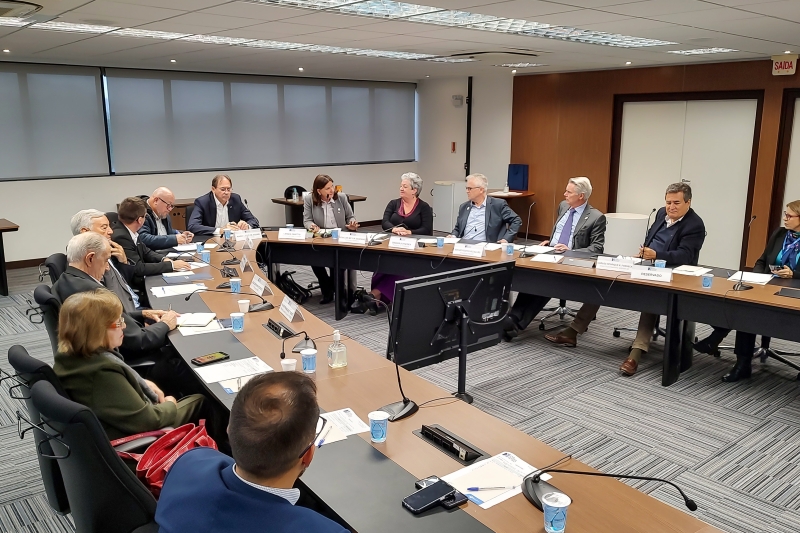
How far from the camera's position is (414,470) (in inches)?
77.5

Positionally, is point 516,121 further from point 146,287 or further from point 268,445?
point 268,445

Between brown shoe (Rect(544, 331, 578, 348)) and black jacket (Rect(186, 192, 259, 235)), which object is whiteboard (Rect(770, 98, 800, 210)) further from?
black jacket (Rect(186, 192, 259, 235))

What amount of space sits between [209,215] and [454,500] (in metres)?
5.02

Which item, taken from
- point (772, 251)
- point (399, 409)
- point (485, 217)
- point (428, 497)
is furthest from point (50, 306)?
point (772, 251)

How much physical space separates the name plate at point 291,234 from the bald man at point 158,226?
87cm

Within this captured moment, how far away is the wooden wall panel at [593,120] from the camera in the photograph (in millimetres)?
7137

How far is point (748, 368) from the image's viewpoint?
14.3 ft

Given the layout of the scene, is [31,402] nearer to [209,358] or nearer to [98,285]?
[209,358]

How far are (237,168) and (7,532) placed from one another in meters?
7.19

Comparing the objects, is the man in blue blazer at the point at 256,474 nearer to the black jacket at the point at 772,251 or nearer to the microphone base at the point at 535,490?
the microphone base at the point at 535,490

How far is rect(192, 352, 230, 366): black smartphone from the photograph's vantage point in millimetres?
2816

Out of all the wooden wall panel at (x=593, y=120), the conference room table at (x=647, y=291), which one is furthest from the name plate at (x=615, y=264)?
the wooden wall panel at (x=593, y=120)

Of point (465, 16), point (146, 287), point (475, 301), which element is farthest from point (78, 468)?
point (465, 16)

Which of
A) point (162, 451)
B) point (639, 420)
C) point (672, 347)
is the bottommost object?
point (639, 420)
